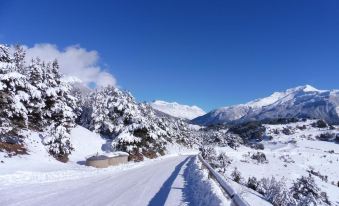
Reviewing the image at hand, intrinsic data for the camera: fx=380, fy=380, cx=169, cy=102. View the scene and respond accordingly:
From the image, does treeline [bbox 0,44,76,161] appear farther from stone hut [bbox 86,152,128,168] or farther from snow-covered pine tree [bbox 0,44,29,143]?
stone hut [bbox 86,152,128,168]

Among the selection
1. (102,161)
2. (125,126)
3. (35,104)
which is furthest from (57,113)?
(125,126)

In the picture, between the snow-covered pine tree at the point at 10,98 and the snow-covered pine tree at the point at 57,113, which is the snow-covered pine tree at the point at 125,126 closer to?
the snow-covered pine tree at the point at 57,113

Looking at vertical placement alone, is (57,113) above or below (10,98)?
above

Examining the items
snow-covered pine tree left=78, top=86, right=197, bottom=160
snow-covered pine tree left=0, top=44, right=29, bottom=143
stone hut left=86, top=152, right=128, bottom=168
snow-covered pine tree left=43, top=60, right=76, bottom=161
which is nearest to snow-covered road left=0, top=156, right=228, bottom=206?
snow-covered pine tree left=0, top=44, right=29, bottom=143

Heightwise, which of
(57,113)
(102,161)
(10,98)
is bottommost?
(102,161)

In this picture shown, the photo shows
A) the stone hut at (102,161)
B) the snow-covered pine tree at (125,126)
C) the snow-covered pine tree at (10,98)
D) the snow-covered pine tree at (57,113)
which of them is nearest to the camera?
the snow-covered pine tree at (10,98)

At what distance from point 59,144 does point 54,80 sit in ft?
41.8

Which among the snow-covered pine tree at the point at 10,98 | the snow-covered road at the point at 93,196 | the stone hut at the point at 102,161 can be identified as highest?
the snow-covered pine tree at the point at 10,98

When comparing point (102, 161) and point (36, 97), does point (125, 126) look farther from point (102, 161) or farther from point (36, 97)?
point (36, 97)

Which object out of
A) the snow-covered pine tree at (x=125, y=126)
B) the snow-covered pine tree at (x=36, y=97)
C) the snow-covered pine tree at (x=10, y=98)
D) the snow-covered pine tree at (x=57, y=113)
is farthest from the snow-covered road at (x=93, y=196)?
the snow-covered pine tree at (x=125, y=126)

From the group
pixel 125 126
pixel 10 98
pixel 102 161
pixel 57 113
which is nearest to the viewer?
pixel 10 98

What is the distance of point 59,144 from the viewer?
39.2 meters

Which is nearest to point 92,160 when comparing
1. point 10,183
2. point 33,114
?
point 33,114

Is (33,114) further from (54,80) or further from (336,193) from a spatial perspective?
(336,193)
